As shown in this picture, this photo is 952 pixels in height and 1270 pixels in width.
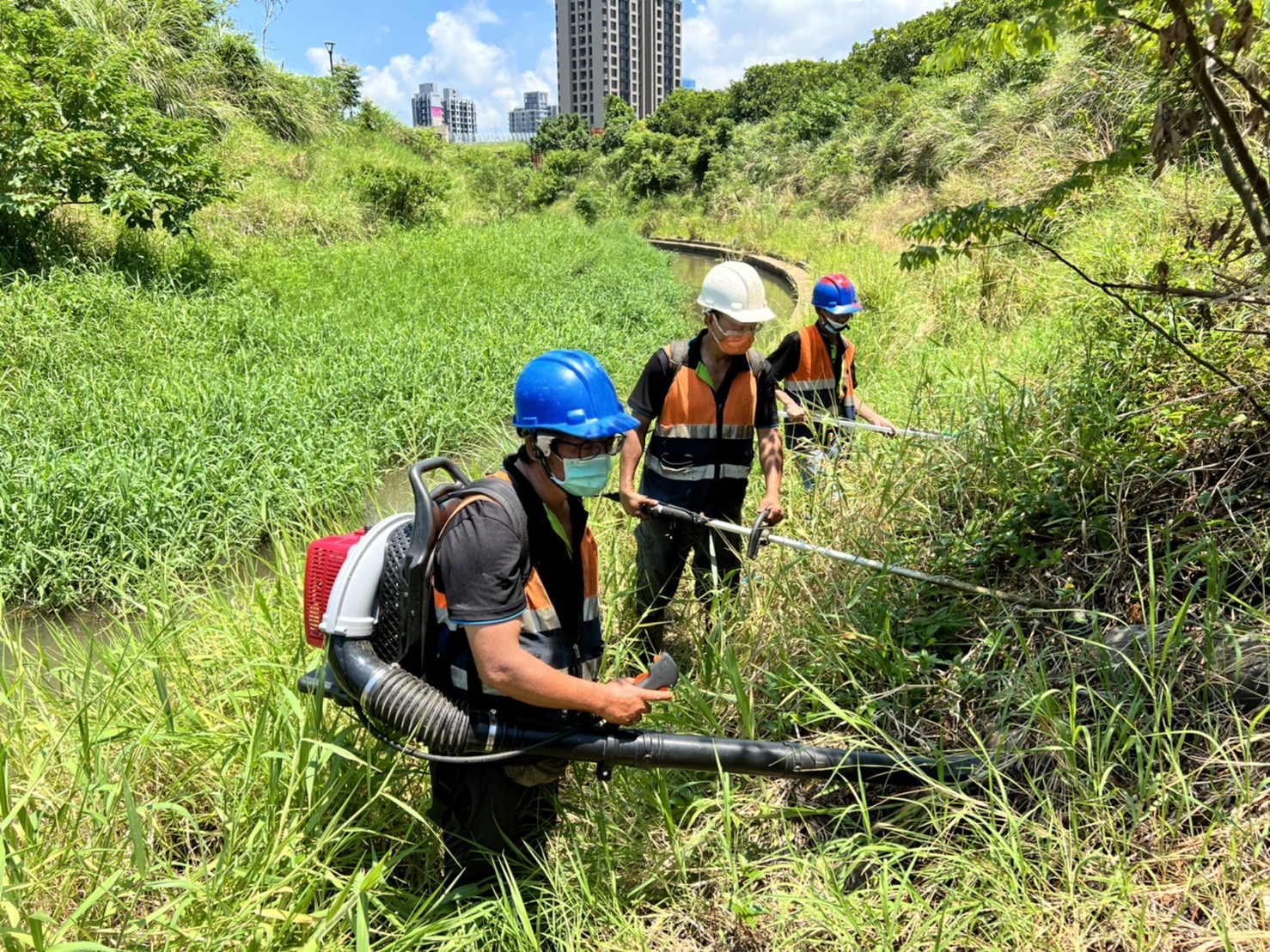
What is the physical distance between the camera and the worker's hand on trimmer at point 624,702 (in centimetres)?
188

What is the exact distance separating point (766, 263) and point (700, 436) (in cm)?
1415

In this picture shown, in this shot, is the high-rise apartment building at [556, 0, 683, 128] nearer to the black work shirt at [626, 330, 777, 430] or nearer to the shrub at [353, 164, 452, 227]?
the shrub at [353, 164, 452, 227]

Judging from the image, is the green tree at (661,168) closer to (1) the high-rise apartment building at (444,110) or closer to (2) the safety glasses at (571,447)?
(2) the safety glasses at (571,447)

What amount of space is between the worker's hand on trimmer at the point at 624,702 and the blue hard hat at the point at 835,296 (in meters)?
A: 2.77

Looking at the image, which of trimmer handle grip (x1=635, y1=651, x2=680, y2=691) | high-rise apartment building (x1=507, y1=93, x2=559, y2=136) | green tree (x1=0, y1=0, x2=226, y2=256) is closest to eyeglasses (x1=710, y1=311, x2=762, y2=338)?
trimmer handle grip (x1=635, y1=651, x2=680, y2=691)

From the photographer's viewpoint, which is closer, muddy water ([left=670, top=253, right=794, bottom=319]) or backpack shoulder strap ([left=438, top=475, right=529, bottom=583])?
backpack shoulder strap ([left=438, top=475, right=529, bottom=583])

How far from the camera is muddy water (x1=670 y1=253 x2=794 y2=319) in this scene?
12812mm

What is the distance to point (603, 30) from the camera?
4124 inches

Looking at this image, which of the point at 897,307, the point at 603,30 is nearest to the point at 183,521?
the point at 897,307

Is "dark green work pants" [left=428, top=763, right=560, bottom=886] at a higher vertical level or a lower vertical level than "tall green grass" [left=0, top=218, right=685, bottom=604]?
lower

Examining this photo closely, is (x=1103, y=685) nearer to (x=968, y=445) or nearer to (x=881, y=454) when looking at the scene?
(x=968, y=445)

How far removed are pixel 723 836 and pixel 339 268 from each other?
11.2 m

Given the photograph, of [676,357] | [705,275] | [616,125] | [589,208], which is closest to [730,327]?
[676,357]

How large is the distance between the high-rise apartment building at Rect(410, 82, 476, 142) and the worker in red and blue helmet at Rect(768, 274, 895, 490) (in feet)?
445
